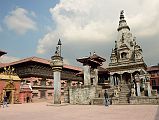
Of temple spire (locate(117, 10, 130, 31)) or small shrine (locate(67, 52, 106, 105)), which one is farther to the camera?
temple spire (locate(117, 10, 130, 31))

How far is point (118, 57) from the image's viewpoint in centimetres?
3916

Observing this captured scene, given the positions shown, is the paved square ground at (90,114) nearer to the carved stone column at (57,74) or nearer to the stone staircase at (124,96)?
the carved stone column at (57,74)

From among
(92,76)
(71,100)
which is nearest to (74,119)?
(71,100)

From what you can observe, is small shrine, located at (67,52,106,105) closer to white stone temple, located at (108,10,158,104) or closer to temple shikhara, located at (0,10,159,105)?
temple shikhara, located at (0,10,159,105)

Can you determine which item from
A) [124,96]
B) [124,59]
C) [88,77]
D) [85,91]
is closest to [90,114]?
[85,91]

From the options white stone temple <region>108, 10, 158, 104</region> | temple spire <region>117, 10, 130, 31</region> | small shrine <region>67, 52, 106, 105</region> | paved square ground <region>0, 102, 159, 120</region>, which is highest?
temple spire <region>117, 10, 130, 31</region>

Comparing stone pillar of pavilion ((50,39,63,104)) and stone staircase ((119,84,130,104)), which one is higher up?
stone pillar of pavilion ((50,39,63,104))

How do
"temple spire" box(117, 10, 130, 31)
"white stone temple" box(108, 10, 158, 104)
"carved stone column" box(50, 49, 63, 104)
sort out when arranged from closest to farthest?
1. "carved stone column" box(50, 49, 63, 104)
2. "white stone temple" box(108, 10, 158, 104)
3. "temple spire" box(117, 10, 130, 31)

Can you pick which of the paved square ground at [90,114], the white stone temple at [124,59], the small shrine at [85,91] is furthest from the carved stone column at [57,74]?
the white stone temple at [124,59]

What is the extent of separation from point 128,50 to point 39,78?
770 inches

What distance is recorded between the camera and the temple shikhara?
2239 centimetres

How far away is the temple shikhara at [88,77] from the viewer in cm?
2239

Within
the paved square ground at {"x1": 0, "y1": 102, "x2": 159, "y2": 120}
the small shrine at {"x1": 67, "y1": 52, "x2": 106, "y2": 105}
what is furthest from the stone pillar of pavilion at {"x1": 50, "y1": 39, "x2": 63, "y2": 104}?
the paved square ground at {"x1": 0, "y1": 102, "x2": 159, "y2": 120}

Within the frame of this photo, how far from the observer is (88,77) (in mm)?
23516
